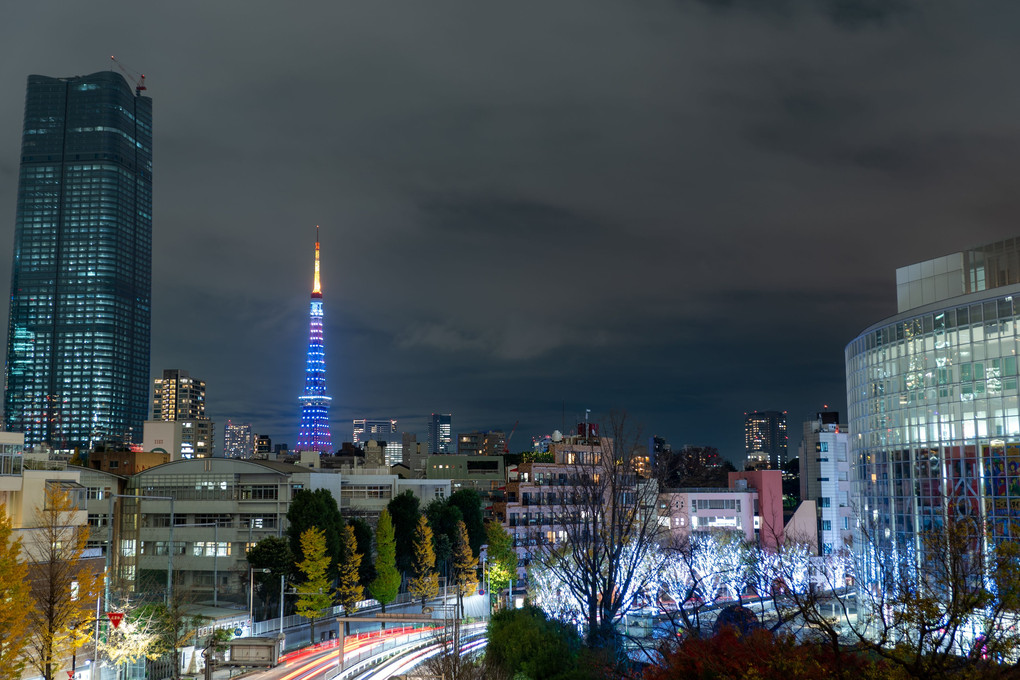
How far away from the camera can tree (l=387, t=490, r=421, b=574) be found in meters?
79.1

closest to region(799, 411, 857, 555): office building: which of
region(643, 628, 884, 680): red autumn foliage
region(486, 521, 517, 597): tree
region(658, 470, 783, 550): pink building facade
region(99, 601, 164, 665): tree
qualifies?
region(658, 470, 783, 550): pink building facade

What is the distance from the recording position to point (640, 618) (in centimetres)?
6109

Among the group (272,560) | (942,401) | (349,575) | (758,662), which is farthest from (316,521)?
(758,662)

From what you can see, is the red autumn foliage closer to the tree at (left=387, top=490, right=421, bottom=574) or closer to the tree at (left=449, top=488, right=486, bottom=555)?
the tree at (left=387, top=490, right=421, bottom=574)

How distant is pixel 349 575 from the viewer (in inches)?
2685

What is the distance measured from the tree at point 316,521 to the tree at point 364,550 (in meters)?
4.47

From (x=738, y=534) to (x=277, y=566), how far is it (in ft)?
166

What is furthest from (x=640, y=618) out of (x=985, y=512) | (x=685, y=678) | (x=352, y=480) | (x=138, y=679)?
(x=352, y=480)

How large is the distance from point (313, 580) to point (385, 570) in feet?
34.2

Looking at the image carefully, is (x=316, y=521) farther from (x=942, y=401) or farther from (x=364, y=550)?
(x=942, y=401)

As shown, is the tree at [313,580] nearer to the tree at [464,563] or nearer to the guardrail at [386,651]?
the guardrail at [386,651]

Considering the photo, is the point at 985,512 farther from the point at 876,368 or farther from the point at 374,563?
the point at 374,563

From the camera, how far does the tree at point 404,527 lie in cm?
7906

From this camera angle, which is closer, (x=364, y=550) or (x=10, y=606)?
(x=10, y=606)
